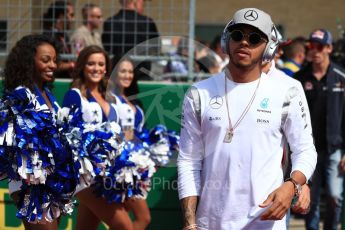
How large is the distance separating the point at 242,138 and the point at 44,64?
8.52 ft

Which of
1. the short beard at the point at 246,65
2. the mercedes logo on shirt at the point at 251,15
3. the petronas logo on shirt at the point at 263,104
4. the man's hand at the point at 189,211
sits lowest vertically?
the man's hand at the point at 189,211

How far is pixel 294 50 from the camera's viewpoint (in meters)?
11.4

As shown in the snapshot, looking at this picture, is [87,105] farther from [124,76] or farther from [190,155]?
[190,155]

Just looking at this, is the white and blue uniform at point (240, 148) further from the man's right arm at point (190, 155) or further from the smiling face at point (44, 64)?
the smiling face at point (44, 64)

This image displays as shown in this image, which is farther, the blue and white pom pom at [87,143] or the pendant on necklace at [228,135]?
the blue and white pom pom at [87,143]

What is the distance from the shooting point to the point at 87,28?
10.2 m

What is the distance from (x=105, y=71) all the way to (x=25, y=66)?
5.12 feet

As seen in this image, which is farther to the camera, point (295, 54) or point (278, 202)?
point (295, 54)

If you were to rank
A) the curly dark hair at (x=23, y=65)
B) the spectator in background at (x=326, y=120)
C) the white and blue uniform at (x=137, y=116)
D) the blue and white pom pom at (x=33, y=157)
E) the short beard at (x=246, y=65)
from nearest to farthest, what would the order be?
the short beard at (x=246, y=65)
the blue and white pom pom at (x=33, y=157)
the curly dark hair at (x=23, y=65)
the white and blue uniform at (x=137, y=116)
the spectator in background at (x=326, y=120)

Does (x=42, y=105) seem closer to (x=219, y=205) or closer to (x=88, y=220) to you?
(x=88, y=220)

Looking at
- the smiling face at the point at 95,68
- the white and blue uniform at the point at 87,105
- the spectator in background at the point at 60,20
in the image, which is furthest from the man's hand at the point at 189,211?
the spectator in background at the point at 60,20

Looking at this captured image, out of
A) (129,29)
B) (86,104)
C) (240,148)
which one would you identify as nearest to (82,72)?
(86,104)

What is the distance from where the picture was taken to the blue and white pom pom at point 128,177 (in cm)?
741

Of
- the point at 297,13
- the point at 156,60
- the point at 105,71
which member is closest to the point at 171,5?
the point at 156,60
